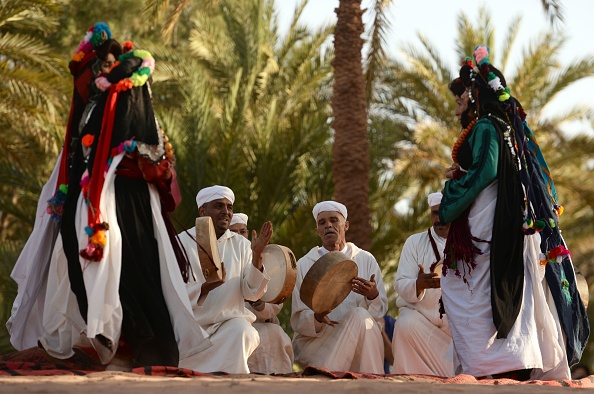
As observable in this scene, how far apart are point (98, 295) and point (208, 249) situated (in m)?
1.43

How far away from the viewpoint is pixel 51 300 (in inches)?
291

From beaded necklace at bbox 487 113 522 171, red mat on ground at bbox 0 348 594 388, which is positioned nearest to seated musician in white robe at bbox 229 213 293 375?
red mat on ground at bbox 0 348 594 388

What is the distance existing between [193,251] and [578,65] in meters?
12.2

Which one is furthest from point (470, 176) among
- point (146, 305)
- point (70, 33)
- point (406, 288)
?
point (70, 33)

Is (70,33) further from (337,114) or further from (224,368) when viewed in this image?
(224,368)

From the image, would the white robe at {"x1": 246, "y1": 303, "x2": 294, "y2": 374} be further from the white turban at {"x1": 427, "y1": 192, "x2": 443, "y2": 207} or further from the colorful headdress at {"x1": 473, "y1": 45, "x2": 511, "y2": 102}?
the colorful headdress at {"x1": 473, "y1": 45, "x2": 511, "y2": 102}

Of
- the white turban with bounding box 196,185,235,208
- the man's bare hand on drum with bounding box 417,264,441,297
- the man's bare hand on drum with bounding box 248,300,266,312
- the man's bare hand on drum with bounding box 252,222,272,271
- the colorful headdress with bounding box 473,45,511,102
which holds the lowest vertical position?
the man's bare hand on drum with bounding box 248,300,266,312

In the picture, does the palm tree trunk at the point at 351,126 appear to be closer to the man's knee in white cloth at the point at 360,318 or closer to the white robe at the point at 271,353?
the man's knee in white cloth at the point at 360,318

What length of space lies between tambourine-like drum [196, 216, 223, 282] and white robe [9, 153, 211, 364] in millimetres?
779

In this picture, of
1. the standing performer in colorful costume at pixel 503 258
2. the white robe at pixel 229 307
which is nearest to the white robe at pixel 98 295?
the white robe at pixel 229 307

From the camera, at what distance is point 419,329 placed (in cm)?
942

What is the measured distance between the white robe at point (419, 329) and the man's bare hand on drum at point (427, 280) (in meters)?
0.16

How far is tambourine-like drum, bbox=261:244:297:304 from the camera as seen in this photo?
28.5 ft

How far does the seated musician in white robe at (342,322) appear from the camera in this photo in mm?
9242
